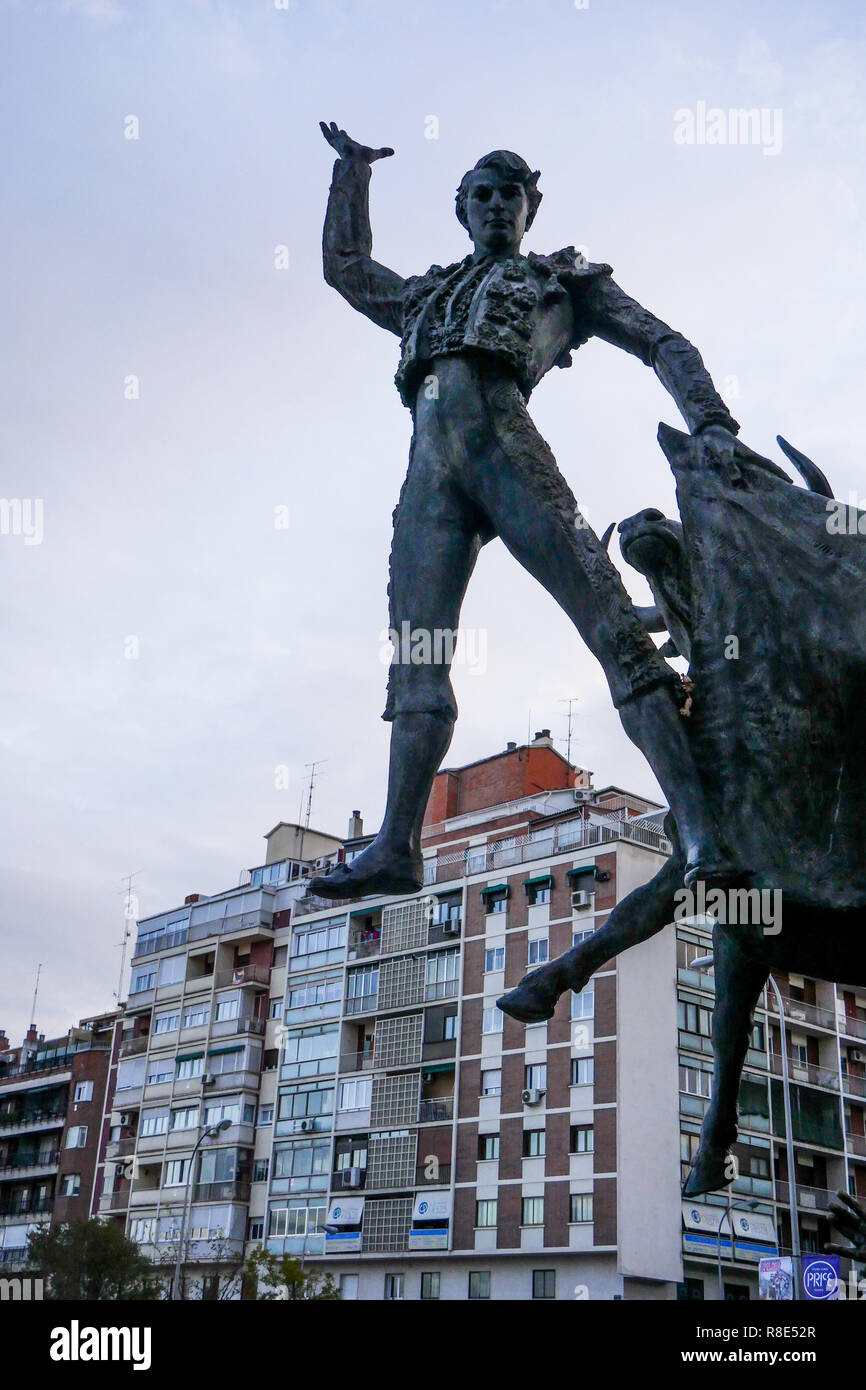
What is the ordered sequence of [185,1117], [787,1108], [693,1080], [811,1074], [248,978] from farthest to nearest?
[248,978] → [185,1117] → [811,1074] → [693,1080] → [787,1108]

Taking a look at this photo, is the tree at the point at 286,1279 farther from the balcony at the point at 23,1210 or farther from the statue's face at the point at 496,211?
the statue's face at the point at 496,211

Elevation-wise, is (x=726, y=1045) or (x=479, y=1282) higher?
(x=479, y=1282)

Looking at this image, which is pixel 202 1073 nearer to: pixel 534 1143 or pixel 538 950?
pixel 538 950

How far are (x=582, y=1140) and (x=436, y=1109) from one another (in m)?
7.15

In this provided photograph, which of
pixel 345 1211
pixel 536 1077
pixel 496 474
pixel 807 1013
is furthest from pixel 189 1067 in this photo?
pixel 496 474

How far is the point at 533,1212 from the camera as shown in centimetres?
5194

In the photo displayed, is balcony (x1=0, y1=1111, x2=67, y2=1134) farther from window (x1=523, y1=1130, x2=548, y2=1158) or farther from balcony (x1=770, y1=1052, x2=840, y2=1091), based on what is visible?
balcony (x1=770, y1=1052, x2=840, y2=1091)

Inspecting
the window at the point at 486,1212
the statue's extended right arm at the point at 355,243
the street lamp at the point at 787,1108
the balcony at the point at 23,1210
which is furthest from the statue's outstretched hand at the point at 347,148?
the balcony at the point at 23,1210

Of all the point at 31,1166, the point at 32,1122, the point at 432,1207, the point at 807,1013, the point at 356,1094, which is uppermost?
the point at 807,1013

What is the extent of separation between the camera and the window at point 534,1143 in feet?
172
